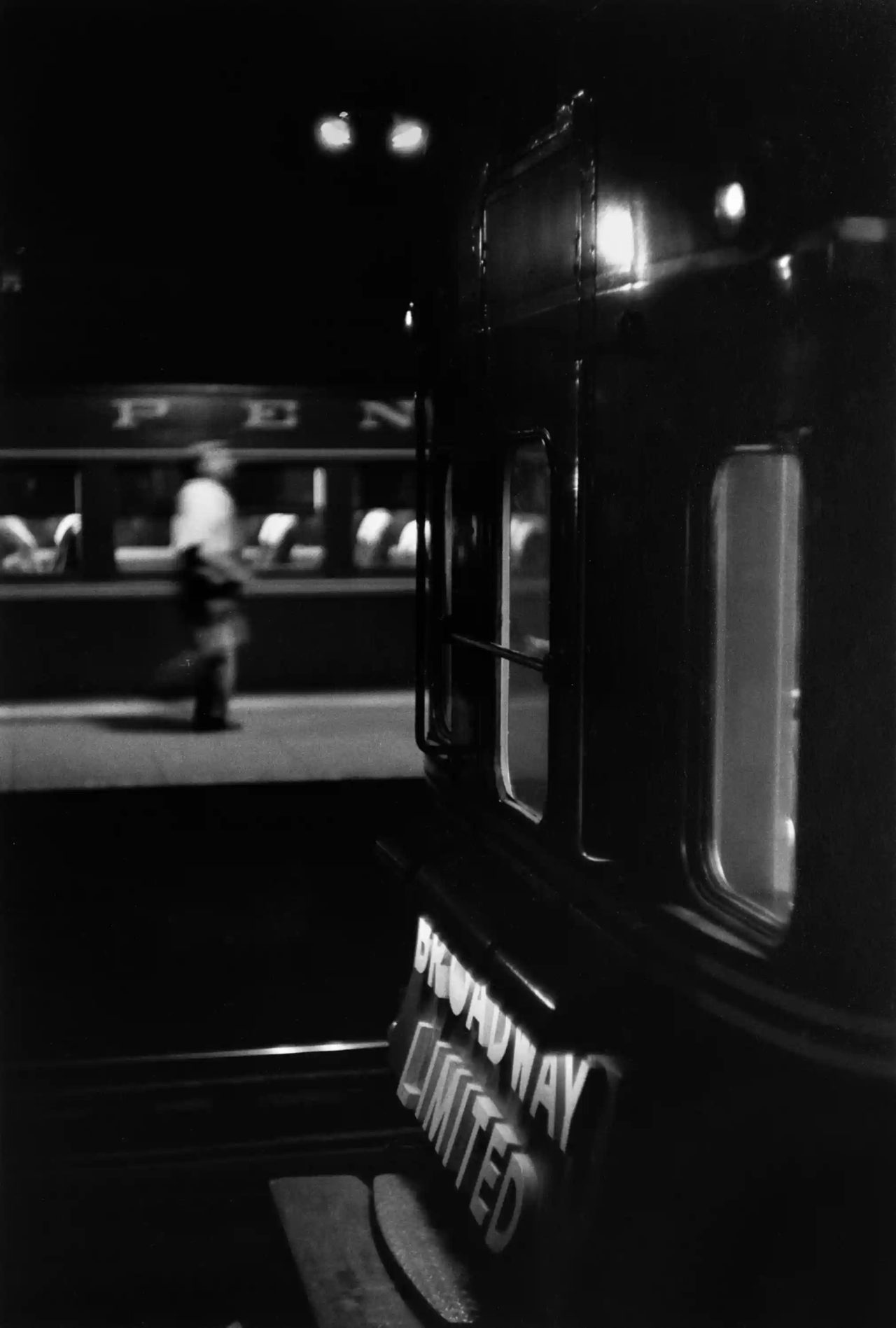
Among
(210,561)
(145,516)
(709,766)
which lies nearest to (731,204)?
(709,766)

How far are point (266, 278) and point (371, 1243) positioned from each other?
31.1 ft

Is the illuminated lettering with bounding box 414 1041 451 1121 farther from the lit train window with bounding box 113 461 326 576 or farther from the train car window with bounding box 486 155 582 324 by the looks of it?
the lit train window with bounding box 113 461 326 576

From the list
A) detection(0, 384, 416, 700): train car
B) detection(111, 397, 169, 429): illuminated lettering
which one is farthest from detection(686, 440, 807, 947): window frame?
detection(111, 397, 169, 429): illuminated lettering

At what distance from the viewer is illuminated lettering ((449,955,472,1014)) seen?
125 inches

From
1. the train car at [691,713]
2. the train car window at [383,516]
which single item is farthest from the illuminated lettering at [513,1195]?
the train car window at [383,516]

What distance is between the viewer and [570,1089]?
2.55 meters

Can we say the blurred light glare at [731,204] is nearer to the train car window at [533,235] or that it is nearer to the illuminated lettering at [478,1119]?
the train car window at [533,235]

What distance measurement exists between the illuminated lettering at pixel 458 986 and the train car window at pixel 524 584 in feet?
1.14

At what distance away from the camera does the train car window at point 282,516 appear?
12523 millimetres

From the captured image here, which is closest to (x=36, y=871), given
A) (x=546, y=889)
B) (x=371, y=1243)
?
(x=371, y=1243)

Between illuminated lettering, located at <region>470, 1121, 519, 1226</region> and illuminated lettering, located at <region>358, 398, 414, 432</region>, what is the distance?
32.5 feet

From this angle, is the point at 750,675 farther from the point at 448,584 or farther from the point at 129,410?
the point at 129,410

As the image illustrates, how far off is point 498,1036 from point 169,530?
32.6 ft

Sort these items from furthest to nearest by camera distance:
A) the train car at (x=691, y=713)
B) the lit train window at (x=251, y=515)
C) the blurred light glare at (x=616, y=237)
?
the lit train window at (x=251, y=515) < the blurred light glare at (x=616, y=237) < the train car at (x=691, y=713)
